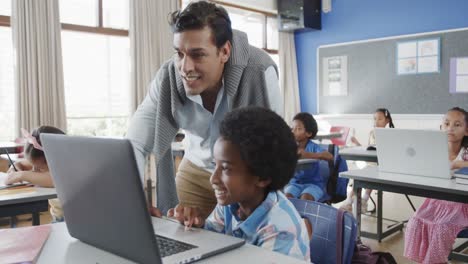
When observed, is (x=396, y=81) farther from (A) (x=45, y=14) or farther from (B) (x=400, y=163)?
(A) (x=45, y=14)

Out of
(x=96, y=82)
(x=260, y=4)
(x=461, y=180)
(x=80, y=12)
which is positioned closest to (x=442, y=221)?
(x=461, y=180)

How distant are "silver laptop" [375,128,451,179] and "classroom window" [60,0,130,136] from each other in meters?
3.63

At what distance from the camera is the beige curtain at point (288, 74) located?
7195mm

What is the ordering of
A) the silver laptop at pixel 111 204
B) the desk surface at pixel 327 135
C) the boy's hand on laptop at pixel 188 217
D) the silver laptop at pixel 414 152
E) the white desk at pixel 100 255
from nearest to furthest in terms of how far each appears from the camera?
the silver laptop at pixel 111 204, the white desk at pixel 100 255, the boy's hand on laptop at pixel 188 217, the silver laptop at pixel 414 152, the desk surface at pixel 327 135

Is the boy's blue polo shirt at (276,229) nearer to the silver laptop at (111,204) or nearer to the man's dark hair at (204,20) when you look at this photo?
the silver laptop at (111,204)

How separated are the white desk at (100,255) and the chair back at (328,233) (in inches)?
12.1

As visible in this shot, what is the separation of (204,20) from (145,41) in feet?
13.6

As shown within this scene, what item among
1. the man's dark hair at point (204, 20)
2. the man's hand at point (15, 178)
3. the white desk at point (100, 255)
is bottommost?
the man's hand at point (15, 178)

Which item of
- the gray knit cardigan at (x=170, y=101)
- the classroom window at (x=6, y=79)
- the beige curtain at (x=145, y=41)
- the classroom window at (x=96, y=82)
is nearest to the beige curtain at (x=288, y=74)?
the beige curtain at (x=145, y=41)

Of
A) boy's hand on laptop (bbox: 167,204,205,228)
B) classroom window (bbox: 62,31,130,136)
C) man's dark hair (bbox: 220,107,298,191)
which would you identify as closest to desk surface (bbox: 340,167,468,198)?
man's dark hair (bbox: 220,107,298,191)

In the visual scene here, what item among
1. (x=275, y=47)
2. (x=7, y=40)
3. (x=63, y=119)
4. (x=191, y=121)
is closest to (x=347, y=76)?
(x=275, y=47)

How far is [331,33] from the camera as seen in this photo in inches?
272

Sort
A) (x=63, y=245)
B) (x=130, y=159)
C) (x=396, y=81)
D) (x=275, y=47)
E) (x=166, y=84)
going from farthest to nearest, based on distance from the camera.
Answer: (x=275, y=47)
(x=396, y=81)
(x=166, y=84)
(x=63, y=245)
(x=130, y=159)

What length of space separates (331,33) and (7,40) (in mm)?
4649
